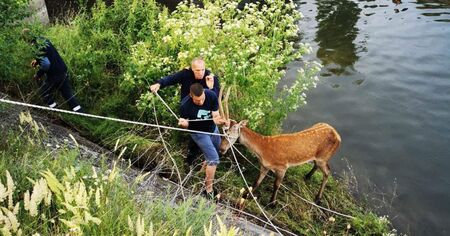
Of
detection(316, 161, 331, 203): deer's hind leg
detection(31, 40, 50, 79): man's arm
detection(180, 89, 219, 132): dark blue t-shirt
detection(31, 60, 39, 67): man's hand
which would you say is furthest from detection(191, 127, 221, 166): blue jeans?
detection(31, 60, 39, 67): man's hand

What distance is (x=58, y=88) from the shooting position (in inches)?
328

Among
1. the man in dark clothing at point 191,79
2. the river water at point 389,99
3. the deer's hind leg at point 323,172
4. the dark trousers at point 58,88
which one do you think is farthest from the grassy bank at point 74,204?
the river water at point 389,99

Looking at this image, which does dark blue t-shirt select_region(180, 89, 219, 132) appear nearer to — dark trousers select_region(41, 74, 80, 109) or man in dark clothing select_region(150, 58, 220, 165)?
man in dark clothing select_region(150, 58, 220, 165)

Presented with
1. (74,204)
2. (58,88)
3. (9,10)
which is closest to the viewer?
(74,204)

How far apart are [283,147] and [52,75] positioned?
4261 mm

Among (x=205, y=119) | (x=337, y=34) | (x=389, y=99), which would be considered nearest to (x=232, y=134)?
(x=205, y=119)

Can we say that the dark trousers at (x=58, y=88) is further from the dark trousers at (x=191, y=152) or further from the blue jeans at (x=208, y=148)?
the blue jeans at (x=208, y=148)

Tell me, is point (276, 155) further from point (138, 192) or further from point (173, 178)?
point (138, 192)

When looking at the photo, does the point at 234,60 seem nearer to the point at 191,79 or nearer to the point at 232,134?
the point at 191,79

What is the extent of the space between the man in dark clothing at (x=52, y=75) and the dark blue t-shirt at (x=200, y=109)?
8.10ft

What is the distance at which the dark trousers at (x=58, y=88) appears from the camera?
8148mm

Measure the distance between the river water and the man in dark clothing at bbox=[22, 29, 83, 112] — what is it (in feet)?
17.6

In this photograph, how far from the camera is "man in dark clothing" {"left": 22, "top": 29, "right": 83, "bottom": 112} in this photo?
772 centimetres

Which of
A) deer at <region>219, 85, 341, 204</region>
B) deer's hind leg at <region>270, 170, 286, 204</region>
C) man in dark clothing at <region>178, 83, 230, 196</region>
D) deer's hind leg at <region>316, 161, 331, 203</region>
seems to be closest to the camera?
man in dark clothing at <region>178, 83, 230, 196</region>
